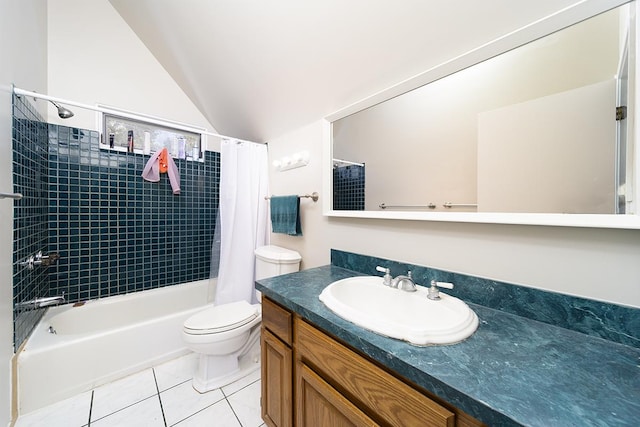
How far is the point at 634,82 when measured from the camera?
26.3 inches

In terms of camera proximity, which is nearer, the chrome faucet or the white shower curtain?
the chrome faucet

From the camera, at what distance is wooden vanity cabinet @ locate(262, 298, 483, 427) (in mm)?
586

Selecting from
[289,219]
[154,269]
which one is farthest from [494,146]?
[154,269]

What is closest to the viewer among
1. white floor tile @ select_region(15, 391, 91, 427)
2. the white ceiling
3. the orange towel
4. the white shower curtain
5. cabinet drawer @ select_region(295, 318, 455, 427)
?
cabinet drawer @ select_region(295, 318, 455, 427)

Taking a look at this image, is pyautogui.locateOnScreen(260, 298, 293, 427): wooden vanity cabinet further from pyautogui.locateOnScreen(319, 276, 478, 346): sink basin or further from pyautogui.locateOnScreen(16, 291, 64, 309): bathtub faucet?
pyautogui.locateOnScreen(16, 291, 64, 309): bathtub faucet

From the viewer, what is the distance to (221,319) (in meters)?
1.57

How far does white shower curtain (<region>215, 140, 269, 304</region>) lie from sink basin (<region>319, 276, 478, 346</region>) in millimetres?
1176

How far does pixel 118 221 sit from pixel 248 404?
6.11 ft

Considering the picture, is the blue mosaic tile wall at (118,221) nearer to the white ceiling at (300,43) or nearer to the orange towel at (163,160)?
the orange towel at (163,160)

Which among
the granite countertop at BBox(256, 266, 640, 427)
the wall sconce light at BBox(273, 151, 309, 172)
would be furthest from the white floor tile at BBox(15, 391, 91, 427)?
the wall sconce light at BBox(273, 151, 309, 172)

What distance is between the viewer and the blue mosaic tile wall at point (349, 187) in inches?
57.1

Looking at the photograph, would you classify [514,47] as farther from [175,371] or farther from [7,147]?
[175,371]

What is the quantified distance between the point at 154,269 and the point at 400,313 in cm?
231

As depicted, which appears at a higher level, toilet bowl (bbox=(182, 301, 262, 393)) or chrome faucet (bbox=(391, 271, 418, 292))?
chrome faucet (bbox=(391, 271, 418, 292))
